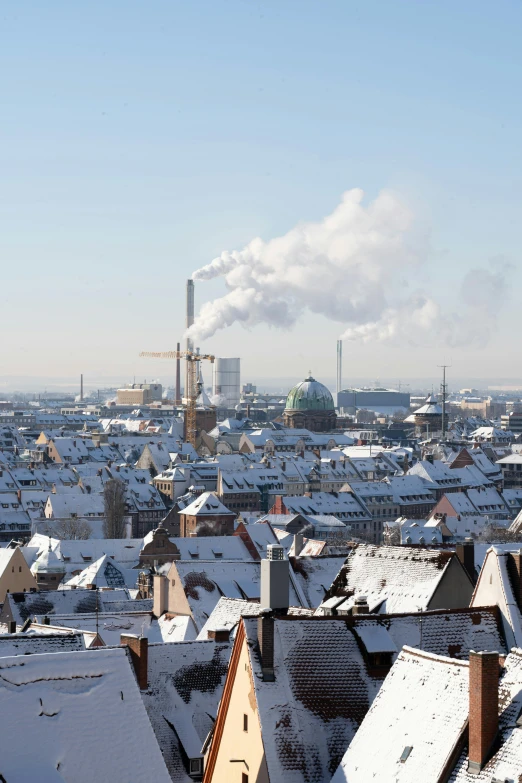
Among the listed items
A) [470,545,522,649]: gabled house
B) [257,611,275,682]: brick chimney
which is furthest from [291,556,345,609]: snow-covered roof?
[257,611,275,682]: brick chimney

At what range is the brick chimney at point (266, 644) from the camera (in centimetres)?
2795

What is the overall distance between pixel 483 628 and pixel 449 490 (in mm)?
143422

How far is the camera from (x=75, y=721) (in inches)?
961

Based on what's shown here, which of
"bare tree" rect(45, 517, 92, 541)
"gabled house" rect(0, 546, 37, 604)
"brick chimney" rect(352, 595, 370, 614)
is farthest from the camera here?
"bare tree" rect(45, 517, 92, 541)

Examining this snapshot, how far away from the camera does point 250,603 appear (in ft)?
136

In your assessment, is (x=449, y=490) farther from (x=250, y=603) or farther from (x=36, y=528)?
(x=250, y=603)

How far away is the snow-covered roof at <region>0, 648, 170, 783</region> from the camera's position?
23.7 metres

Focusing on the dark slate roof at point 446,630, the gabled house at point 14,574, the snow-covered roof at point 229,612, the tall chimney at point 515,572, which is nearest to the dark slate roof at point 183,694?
the snow-covered roof at point 229,612

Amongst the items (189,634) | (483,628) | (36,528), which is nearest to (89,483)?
(36,528)

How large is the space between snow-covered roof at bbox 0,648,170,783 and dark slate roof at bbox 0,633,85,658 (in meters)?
4.05

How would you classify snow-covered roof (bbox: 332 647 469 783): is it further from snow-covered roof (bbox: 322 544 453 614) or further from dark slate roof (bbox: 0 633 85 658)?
snow-covered roof (bbox: 322 544 453 614)

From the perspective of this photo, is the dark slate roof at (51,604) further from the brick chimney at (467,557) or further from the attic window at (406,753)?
the attic window at (406,753)

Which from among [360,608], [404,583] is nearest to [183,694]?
[360,608]

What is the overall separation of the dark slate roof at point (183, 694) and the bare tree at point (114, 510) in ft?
303
